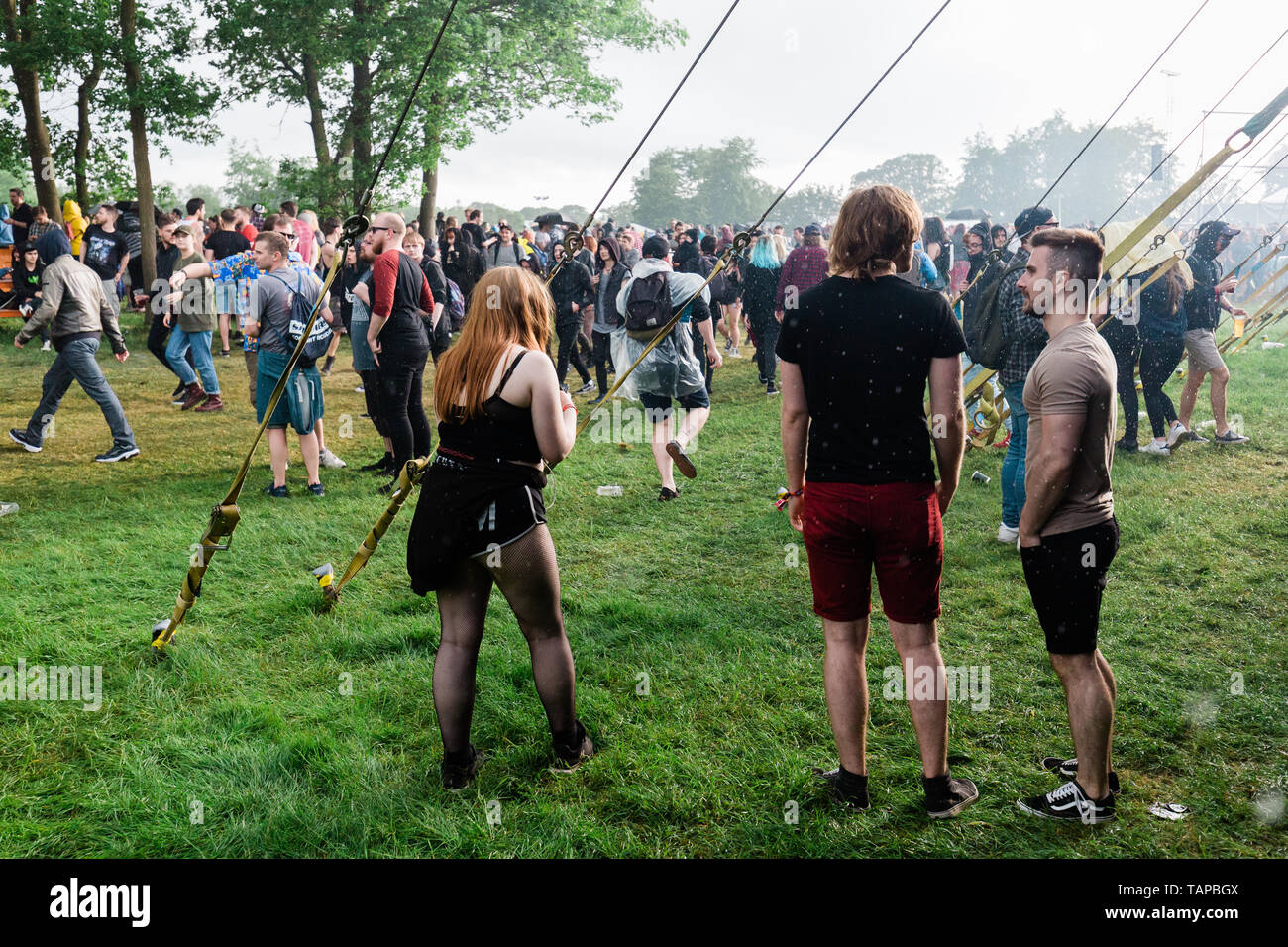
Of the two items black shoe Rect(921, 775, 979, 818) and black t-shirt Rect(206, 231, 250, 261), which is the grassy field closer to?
black shoe Rect(921, 775, 979, 818)

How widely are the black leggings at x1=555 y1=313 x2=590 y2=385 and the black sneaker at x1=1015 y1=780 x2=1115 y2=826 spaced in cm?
874

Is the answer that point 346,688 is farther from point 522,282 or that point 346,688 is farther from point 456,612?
point 522,282

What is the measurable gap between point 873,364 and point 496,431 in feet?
4.14

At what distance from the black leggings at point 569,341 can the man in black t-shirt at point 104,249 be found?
8301 millimetres

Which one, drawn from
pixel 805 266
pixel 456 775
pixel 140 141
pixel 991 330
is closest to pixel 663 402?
pixel 991 330

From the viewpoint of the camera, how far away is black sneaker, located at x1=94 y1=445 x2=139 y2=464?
8773 mm

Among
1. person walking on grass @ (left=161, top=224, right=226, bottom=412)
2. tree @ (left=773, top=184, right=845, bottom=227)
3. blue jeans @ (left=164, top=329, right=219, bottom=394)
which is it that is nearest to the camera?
Answer: person walking on grass @ (left=161, top=224, right=226, bottom=412)

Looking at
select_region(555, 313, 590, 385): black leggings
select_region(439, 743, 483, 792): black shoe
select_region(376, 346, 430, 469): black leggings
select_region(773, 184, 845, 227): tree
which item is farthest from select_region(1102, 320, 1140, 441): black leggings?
select_region(773, 184, 845, 227): tree

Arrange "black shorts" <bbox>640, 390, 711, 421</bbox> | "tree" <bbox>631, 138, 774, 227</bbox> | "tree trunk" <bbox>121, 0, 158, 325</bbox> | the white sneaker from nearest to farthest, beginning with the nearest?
1. "black shorts" <bbox>640, 390, 711, 421</bbox>
2. the white sneaker
3. "tree trunk" <bbox>121, 0, 158, 325</bbox>
4. "tree" <bbox>631, 138, 774, 227</bbox>

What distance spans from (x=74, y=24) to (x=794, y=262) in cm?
1182

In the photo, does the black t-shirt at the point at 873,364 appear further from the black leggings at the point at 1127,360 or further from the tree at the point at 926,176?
the tree at the point at 926,176

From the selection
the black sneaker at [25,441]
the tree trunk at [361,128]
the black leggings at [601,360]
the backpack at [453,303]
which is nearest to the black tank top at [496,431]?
the backpack at [453,303]

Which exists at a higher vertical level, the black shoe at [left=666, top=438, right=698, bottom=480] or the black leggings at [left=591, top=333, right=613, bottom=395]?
the black leggings at [left=591, top=333, right=613, bottom=395]
